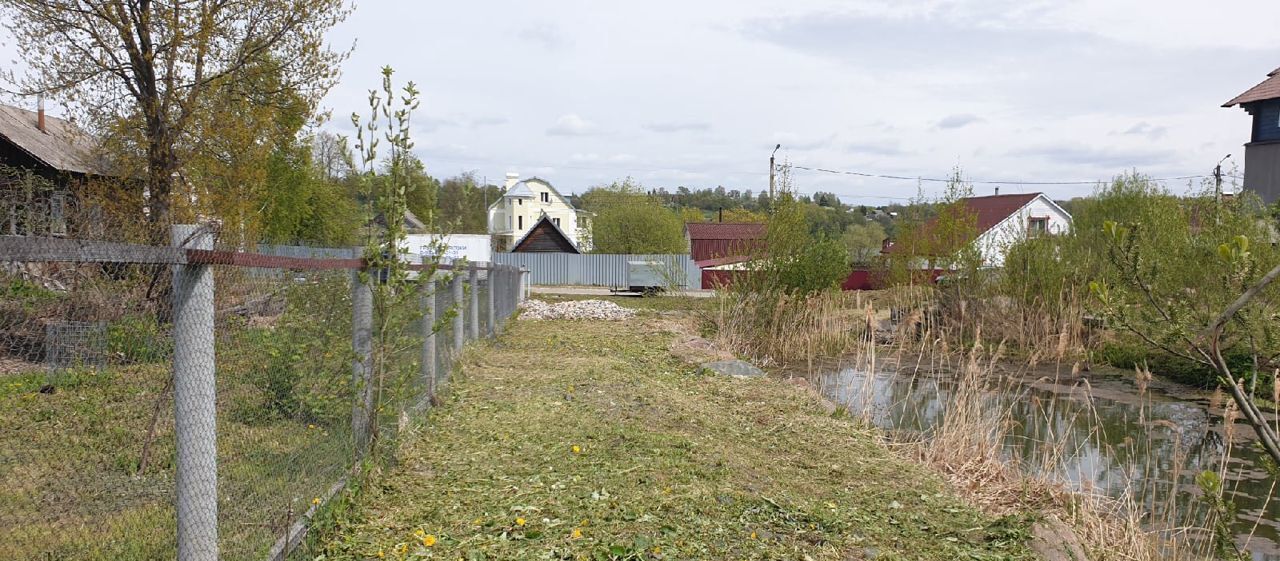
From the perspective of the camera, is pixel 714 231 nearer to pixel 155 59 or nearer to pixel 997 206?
pixel 997 206

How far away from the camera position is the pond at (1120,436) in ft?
25.2

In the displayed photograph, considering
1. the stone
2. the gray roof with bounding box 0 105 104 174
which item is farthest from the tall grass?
the gray roof with bounding box 0 105 104 174

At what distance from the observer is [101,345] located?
3.35 metres

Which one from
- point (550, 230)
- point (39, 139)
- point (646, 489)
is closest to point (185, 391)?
point (646, 489)

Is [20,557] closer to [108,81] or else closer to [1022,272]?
[108,81]

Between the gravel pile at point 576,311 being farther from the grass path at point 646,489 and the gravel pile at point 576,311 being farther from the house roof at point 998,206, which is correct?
the house roof at point 998,206

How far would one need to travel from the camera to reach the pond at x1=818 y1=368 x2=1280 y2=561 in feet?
25.2

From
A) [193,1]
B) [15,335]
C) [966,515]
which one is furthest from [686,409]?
[193,1]

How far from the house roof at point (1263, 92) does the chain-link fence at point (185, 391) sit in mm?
25855

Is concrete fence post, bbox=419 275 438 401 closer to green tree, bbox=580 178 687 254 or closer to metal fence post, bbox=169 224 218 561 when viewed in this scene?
metal fence post, bbox=169 224 218 561

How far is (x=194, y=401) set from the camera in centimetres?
335

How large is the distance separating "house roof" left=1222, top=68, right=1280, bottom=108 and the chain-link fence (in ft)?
84.8

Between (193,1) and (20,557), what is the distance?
13.3 meters

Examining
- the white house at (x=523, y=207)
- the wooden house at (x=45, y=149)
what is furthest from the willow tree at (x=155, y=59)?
the white house at (x=523, y=207)
